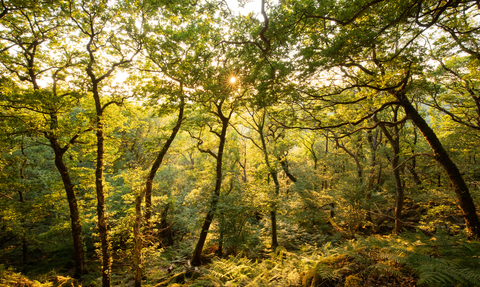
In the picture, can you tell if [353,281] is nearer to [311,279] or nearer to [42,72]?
[311,279]

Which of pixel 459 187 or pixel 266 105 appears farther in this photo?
pixel 266 105

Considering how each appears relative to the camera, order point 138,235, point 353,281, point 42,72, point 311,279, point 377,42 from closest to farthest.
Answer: point 353,281 → point 311,279 → point 377,42 → point 138,235 → point 42,72

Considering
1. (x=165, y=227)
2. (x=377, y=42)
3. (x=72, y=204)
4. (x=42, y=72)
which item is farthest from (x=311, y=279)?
(x=165, y=227)

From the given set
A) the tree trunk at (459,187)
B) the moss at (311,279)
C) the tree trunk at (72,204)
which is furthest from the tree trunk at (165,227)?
the tree trunk at (459,187)

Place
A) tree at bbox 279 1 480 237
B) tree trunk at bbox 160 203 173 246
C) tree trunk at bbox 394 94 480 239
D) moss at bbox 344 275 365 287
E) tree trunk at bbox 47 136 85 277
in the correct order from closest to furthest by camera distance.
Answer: moss at bbox 344 275 365 287 < tree at bbox 279 1 480 237 < tree trunk at bbox 394 94 480 239 < tree trunk at bbox 47 136 85 277 < tree trunk at bbox 160 203 173 246

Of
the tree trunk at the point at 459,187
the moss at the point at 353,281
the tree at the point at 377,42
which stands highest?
the tree at the point at 377,42

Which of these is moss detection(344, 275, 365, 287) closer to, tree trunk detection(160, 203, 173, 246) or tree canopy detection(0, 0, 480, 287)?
tree canopy detection(0, 0, 480, 287)

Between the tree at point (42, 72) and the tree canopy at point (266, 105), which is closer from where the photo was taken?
the tree canopy at point (266, 105)

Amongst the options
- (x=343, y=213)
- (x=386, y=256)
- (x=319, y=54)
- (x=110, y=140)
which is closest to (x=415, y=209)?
(x=343, y=213)

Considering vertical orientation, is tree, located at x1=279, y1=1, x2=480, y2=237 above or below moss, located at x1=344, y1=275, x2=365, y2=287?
above

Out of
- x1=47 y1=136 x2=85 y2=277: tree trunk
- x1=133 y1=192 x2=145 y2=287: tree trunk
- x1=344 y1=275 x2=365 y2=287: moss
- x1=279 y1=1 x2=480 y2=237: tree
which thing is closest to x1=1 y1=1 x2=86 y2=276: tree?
x1=47 y1=136 x2=85 y2=277: tree trunk

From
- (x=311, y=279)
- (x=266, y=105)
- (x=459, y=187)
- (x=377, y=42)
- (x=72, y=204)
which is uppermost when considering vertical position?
(x=377, y=42)

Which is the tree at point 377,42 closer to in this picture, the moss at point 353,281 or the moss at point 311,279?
the moss at point 353,281

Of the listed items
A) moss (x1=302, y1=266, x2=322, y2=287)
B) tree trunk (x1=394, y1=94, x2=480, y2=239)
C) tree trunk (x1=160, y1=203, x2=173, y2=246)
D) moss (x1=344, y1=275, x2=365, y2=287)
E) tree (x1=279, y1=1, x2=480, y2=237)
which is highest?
tree (x1=279, y1=1, x2=480, y2=237)
